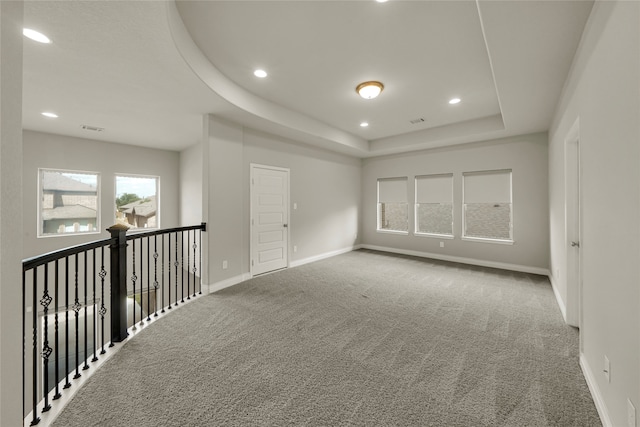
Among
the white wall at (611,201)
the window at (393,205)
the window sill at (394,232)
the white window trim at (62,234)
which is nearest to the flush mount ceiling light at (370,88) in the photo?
the white wall at (611,201)

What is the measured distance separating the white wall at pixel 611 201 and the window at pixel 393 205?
4.37 metres

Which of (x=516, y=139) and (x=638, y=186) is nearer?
(x=638, y=186)

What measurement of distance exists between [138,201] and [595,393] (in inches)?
307

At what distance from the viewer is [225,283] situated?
A: 4.04 m

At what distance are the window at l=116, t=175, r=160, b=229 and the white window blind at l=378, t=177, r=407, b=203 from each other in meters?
5.75

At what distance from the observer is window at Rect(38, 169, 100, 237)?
4945 mm

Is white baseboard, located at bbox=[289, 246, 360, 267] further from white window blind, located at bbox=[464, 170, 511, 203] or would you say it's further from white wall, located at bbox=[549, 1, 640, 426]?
white wall, located at bbox=[549, 1, 640, 426]

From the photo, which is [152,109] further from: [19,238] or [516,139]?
[516,139]

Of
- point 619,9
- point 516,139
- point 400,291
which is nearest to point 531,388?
point 400,291

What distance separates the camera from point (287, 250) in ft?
16.9

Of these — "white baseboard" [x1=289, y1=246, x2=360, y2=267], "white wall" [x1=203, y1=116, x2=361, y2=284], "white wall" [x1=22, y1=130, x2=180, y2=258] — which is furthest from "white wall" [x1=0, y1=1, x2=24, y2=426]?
"white wall" [x1=22, y1=130, x2=180, y2=258]

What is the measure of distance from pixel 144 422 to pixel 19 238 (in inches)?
53.2

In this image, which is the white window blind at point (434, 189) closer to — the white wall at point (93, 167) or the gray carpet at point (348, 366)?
the gray carpet at point (348, 366)

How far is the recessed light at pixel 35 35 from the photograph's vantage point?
80.8 inches
